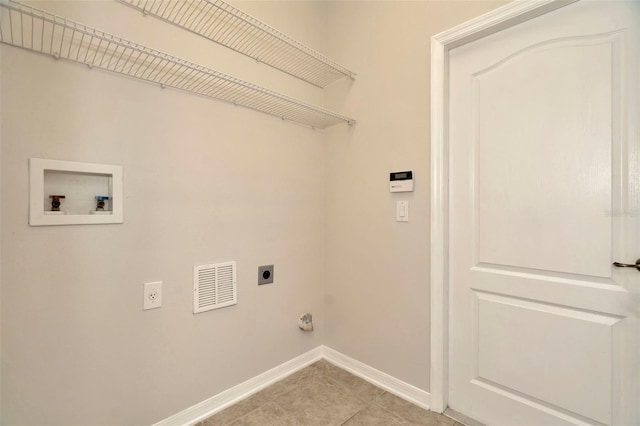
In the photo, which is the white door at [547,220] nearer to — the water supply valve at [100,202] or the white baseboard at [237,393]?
the white baseboard at [237,393]

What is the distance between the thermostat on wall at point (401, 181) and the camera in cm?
163

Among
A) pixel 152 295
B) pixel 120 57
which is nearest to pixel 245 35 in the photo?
pixel 120 57

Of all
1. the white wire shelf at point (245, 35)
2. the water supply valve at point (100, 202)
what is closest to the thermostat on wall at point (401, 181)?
the white wire shelf at point (245, 35)

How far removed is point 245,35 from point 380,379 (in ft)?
7.67

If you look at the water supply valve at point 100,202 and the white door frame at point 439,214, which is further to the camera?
the white door frame at point 439,214

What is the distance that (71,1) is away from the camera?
3.68 ft

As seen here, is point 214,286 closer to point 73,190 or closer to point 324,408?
point 73,190

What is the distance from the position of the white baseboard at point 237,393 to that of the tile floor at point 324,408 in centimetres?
3

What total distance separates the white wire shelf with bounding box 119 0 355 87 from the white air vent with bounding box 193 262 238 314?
1.25m

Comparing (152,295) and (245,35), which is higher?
(245,35)

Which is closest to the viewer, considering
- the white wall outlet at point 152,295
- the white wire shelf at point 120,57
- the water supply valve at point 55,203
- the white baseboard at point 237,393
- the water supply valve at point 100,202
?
the white wire shelf at point 120,57

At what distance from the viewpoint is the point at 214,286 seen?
5.04 ft

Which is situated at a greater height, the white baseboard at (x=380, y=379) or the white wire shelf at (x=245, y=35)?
the white wire shelf at (x=245, y=35)

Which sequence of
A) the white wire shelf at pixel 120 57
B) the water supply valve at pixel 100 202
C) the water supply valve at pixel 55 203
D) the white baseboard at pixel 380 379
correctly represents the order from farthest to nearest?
the white baseboard at pixel 380 379 → the water supply valve at pixel 100 202 → the water supply valve at pixel 55 203 → the white wire shelf at pixel 120 57
